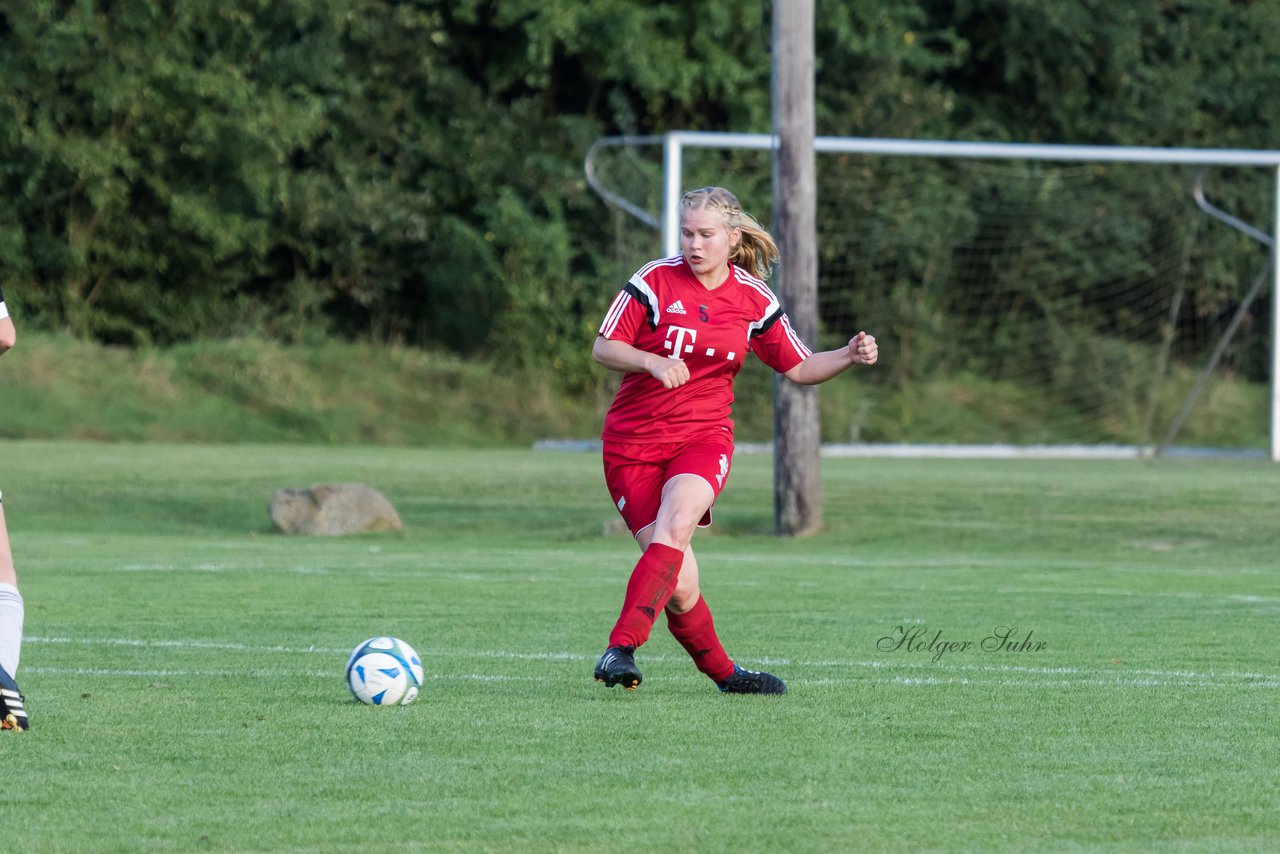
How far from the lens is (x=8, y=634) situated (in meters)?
5.89

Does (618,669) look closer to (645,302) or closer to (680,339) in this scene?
(680,339)

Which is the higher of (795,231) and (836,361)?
(836,361)

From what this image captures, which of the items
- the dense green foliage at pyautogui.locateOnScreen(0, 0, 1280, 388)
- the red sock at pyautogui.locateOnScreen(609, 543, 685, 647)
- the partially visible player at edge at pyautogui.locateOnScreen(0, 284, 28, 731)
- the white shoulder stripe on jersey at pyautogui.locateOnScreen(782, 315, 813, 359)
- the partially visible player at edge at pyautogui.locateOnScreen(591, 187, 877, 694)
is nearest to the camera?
the partially visible player at edge at pyautogui.locateOnScreen(0, 284, 28, 731)

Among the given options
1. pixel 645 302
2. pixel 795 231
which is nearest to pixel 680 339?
pixel 645 302

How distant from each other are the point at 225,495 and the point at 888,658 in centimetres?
1309

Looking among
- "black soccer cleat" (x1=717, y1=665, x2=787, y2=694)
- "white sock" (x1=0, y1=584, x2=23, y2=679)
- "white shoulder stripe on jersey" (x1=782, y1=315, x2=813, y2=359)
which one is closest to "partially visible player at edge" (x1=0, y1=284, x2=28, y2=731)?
"white sock" (x1=0, y1=584, x2=23, y2=679)

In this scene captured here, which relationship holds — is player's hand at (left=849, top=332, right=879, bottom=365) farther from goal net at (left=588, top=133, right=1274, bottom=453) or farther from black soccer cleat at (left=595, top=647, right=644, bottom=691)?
goal net at (left=588, top=133, right=1274, bottom=453)

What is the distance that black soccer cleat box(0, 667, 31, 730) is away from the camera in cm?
582

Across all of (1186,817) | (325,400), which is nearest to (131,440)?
(325,400)

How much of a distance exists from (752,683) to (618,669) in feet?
2.28

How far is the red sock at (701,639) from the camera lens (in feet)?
22.2

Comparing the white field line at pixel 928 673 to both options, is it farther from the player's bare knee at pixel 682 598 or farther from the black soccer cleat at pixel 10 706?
the black soccer cleat at pixel 10 706

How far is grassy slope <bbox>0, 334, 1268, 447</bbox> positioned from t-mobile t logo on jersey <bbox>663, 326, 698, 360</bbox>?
79.4 ft

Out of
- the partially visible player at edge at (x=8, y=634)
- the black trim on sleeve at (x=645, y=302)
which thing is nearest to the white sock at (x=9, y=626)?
the partially visible player at edge at (x=8, y=634)
